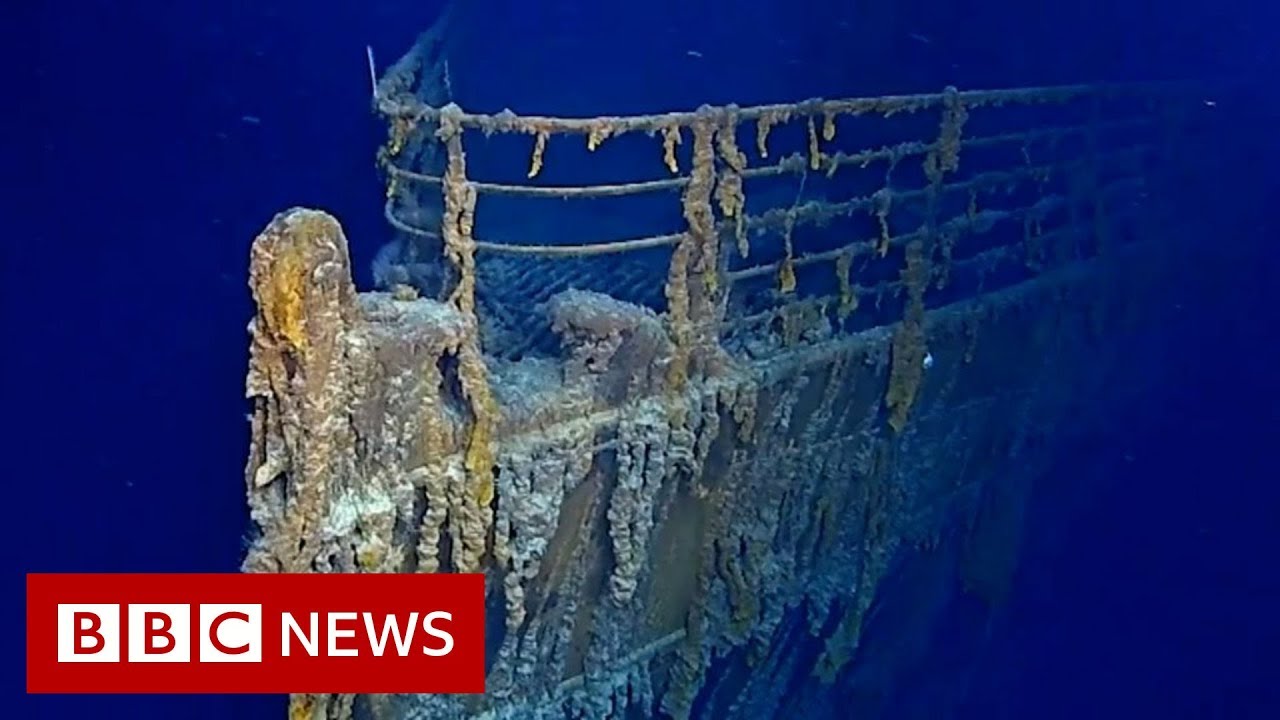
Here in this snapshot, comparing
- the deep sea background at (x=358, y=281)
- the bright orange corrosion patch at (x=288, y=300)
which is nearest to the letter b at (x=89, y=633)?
the bright orange corrosion patch at (x=288, y=300)

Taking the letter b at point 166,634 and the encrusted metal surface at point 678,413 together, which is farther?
the letter b at point 166,634

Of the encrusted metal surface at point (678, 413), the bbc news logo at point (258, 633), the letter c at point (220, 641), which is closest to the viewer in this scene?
A: the encrusted metal surface at point (678, 413)

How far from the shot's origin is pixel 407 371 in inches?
166

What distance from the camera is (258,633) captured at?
4.43 metres

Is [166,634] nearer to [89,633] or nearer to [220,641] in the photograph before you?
[220,641]

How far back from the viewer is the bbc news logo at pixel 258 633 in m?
4.28

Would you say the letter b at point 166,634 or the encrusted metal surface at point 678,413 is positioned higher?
the encrusted metal surface at point 678,413

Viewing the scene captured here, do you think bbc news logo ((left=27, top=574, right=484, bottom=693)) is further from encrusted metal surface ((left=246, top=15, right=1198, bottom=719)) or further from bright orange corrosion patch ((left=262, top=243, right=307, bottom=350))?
bright orange corrosion patch ((left=262, top=243, right=307, bottom=350))

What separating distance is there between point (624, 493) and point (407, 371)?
3.93ft

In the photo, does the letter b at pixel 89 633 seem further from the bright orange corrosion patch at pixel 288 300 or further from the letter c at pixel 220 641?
the bright orange corrosion patch at pixel 288 300

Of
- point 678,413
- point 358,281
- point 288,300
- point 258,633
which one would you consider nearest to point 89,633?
point 258,633

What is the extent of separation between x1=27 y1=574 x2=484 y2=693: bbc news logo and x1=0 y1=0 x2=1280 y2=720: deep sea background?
660 cm

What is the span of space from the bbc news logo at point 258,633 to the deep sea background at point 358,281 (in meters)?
6.60

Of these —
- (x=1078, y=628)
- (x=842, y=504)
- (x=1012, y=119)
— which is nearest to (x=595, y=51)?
(x=1012, y=119)
